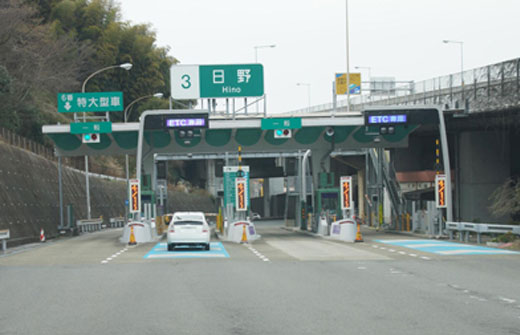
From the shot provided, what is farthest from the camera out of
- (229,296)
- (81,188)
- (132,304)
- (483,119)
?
(81,188)

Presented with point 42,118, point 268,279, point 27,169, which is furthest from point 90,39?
point 268,279

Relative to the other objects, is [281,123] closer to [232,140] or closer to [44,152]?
[232,140]

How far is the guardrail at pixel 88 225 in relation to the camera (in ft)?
167

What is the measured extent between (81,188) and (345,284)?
4778cm

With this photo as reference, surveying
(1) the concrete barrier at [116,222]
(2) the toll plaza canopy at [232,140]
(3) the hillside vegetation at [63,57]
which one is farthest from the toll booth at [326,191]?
(1) the concrete barrier at [116,222]

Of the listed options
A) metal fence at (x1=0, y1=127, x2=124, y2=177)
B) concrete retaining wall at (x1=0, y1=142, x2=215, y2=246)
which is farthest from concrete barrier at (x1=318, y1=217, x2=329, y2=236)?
metal fence at (x1=0, y1=127, x2=124, y2=177)

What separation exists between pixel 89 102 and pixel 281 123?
1122 cm

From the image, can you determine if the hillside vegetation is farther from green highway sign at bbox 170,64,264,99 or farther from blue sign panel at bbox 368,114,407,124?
blue sign panel at bbox 368,114,407,124

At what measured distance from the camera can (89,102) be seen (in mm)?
41375

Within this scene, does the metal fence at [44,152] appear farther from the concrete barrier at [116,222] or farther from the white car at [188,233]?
the white car at [188,233]

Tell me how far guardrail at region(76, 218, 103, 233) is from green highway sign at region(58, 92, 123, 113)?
10.8 m

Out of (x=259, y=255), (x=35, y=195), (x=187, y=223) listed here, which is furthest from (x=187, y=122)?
(x=259, y=255)

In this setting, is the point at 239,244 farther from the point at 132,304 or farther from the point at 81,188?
the point at 81,188

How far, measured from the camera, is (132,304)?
11930mm
